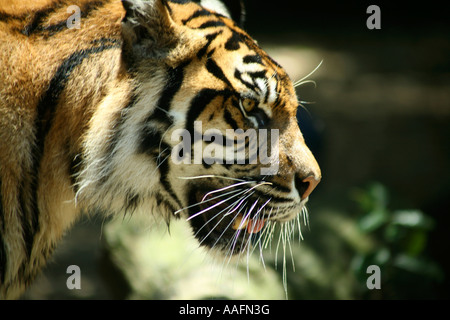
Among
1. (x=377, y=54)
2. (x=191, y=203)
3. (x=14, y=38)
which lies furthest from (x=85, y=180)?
(x=377, y=54)

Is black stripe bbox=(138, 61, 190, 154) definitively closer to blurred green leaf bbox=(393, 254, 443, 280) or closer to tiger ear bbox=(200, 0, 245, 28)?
tiger ear bbox=(200, 0, 245, 28)

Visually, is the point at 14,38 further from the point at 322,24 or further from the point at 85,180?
the point at 322,24

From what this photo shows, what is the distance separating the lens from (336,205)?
4.02m

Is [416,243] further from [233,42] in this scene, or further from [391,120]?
[233,42]

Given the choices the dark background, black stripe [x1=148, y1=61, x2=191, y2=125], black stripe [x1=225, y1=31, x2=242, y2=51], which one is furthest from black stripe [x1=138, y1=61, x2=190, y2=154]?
the dark background

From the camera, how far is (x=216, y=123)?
178 cm

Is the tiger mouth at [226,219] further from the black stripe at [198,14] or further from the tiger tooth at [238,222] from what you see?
the black stripe at [198,14]

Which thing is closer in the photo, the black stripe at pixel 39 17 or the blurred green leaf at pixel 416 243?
the black stripe at pixel 39 17

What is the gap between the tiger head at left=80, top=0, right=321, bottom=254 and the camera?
5.74 feet

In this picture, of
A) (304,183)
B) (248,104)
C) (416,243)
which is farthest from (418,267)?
(248,104)

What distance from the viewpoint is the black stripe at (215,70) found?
1.77 meters

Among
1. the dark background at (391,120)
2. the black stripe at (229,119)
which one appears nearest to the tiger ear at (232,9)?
the black stripe at (229,119)

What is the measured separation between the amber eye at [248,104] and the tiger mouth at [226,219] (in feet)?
1.13
